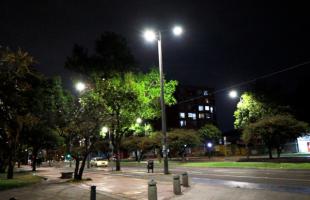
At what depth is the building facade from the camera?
12531 cm

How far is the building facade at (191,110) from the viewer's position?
125 m

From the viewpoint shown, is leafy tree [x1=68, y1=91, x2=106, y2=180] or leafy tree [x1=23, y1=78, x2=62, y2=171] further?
leafy tree [x1=23, y1=78, x2=62, y2=171]

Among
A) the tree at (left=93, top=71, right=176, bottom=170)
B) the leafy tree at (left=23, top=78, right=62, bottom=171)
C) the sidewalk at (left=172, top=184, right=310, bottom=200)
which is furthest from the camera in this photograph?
the tree at (left=93, top=71, right=176, bottom=170)

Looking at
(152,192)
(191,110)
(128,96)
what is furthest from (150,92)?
(191,110)

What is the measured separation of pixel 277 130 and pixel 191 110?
92035mm

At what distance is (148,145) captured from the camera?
60.7m

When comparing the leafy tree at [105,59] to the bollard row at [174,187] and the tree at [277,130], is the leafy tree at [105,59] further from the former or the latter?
the bollard row at [174,187]

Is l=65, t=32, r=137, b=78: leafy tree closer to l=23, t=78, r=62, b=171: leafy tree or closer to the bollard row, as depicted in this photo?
l=23, t=78, r=62, b=171: leafy tree

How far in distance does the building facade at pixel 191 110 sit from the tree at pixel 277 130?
8410 centimetres

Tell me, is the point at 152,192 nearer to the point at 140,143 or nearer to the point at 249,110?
the point at 249,110

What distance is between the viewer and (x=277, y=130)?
3672 centimetres

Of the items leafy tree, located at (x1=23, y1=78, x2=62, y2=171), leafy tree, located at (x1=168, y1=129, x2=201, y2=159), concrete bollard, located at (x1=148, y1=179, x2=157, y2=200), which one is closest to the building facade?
leafy tree, located at (x1=168, y1=129, x2=201, y2=159)

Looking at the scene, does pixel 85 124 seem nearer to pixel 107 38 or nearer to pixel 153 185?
pixel 153 185

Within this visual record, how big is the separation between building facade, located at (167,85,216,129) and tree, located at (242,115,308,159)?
276ft
